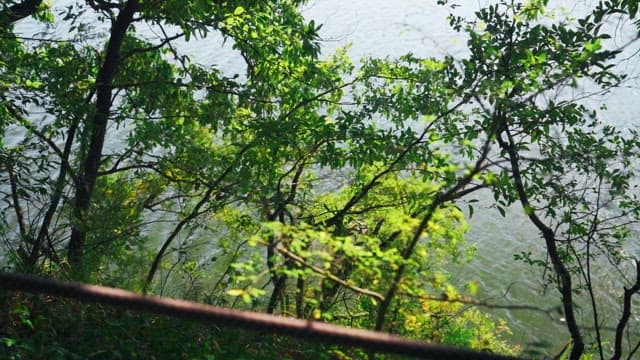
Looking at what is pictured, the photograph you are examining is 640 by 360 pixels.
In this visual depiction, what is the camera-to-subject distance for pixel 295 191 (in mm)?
6566

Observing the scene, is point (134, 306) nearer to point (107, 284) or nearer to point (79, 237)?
point (107, 284)

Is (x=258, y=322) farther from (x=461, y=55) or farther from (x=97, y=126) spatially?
(x=461, y=55)

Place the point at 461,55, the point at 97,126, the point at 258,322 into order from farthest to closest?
the point at 461,55 → the point at 97,126 → the point at 258,322

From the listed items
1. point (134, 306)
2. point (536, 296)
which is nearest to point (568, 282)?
point (134, 306)

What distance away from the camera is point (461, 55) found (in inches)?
508

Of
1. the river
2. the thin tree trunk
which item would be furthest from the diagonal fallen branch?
the river

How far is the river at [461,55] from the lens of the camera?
11.0 metres

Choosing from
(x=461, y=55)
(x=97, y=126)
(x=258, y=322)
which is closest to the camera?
(x=258, y=322)

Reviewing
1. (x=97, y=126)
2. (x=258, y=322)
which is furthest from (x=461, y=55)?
(x=258, y=322)

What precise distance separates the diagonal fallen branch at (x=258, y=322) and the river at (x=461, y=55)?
4662 mm

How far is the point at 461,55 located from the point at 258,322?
40.1 feet

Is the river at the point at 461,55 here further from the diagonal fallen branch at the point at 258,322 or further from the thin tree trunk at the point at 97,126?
the diagonal fallen branch at the point at 258,322

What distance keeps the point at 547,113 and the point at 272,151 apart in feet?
8.15

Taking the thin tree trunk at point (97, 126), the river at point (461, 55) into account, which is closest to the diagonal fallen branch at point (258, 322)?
the thin tree trunk at point (97, 126)
